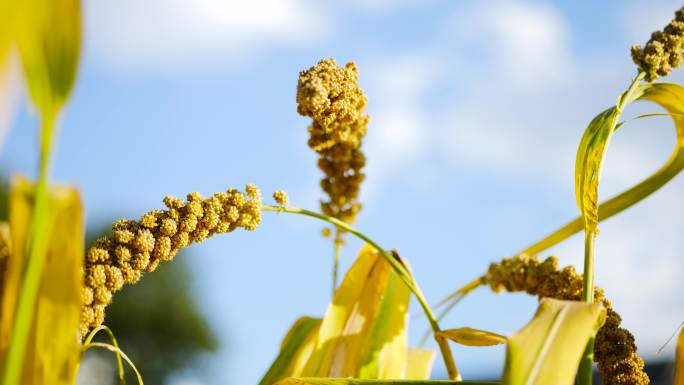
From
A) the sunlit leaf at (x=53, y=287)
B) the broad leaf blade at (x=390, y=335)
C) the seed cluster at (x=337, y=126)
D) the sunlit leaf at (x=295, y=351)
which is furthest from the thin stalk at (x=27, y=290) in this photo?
the broad leaf blade at (x=390, y=335)

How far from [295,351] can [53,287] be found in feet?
1.32

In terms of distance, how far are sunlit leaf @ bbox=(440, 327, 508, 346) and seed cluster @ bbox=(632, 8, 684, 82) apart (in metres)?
0.29

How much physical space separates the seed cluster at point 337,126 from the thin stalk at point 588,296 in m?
0.22

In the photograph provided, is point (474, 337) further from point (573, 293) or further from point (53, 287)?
point (53, 287)

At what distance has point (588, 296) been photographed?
59 cm

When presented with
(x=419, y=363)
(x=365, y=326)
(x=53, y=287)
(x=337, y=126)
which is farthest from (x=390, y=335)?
(x=53, y=287)

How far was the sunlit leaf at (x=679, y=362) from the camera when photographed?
1.96 ft

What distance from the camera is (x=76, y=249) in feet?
1.32

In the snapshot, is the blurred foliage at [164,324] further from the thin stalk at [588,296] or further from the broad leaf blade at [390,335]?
the thin stalk at [588,296]

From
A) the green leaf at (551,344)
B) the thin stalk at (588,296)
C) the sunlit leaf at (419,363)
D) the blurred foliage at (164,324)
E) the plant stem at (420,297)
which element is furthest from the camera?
the blurred foliage at (164,324)

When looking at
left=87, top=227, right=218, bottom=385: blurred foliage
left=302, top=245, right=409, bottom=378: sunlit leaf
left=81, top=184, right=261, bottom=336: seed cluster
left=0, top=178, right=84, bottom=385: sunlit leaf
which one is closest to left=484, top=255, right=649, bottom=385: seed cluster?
left=302, top=245, right=409, bottom=378: sunlit leaf

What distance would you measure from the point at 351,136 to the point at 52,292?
492 millimetres

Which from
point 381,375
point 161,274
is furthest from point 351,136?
point 161,274

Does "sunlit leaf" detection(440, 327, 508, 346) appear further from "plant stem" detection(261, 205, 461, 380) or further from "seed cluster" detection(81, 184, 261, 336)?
"seed cluster" detection(81, 184, 261, 336)
